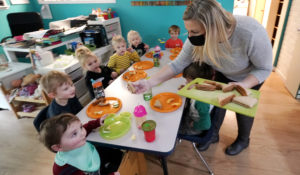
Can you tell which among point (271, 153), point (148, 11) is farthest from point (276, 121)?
point (148, 11)

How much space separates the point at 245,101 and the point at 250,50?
1.18 feet

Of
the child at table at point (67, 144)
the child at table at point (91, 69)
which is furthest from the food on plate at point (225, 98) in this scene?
the child at table at point (91, 69)

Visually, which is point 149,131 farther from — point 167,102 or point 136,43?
point 136,43

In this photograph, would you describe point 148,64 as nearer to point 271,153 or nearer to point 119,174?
point 119,174

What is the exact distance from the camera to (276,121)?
2.13 metres

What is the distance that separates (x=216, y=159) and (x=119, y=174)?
105cm

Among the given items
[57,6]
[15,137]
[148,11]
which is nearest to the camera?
[15,137]

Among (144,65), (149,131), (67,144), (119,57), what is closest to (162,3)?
(119,57)

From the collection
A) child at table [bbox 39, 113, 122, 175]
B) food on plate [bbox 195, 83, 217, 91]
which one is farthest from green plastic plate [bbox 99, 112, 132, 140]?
food on plate [bbox 195, 83, 217, 91]

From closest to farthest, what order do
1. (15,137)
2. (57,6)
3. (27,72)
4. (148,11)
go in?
1. (15,137)
2. (27,72)
3. (148,11)
4. (57,6)

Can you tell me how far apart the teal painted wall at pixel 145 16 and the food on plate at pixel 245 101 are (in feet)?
7.58

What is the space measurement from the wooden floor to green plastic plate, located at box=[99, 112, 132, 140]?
0.75 meters

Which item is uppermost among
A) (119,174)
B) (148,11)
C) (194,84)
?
(148,11)

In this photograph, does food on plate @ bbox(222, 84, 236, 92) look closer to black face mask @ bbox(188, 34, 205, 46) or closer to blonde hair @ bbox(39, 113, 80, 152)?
black face mask @ bbox(188, 34, 205, 46)
